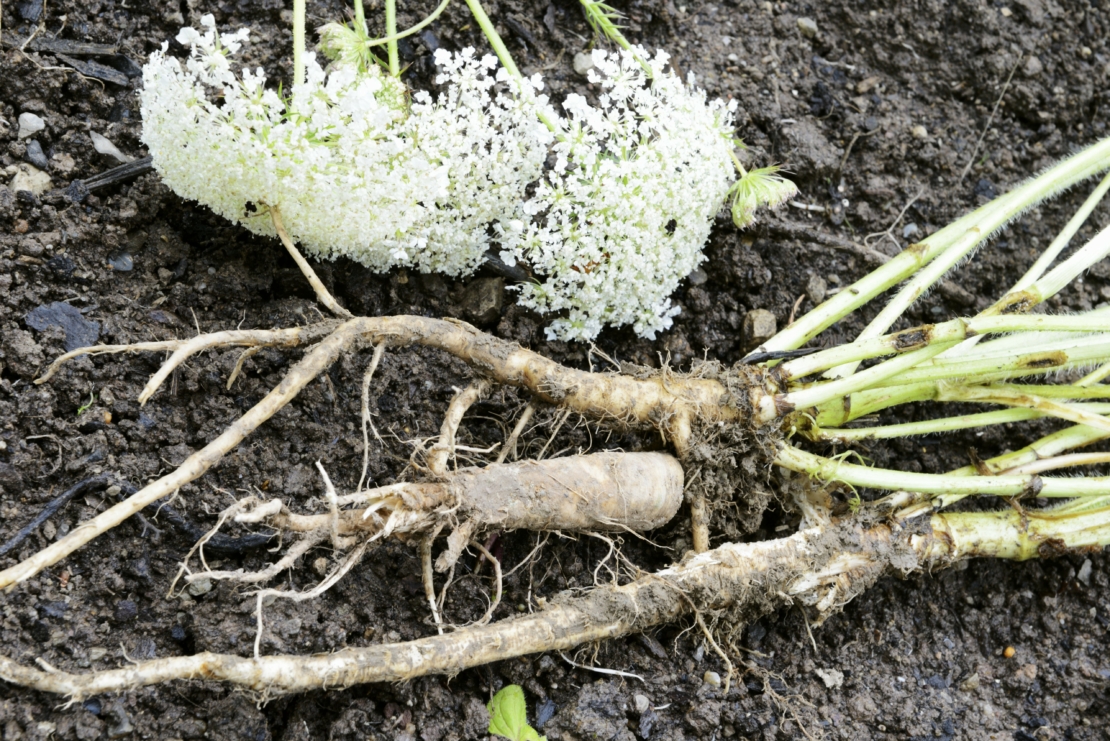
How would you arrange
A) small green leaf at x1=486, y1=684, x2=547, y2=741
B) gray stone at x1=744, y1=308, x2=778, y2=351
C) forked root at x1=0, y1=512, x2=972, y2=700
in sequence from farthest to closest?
gray stone at x1=744, y1=308, x2=778, y2=351, small green leaf at x1=486, y1=684, x2=547, y2=741, forked root at x1=0, y1=512, x2=972, y2=700

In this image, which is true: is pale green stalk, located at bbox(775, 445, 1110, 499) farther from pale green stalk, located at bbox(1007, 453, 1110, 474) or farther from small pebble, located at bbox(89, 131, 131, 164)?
small pebble, located at bbox(89, 131, 131, 164)

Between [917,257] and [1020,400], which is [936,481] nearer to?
[1020,400]

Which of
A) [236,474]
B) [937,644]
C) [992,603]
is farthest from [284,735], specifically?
[992,603]

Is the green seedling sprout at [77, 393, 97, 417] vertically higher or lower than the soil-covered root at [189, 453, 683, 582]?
higher

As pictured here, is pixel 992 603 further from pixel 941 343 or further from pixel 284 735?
pixel 284 735

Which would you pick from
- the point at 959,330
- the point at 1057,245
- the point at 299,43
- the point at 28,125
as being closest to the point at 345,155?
the point at 299,43

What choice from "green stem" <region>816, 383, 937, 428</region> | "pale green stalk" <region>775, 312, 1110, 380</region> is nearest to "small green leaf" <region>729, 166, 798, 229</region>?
"pale green stalk" <region>775, 312, 1110, 380</region>

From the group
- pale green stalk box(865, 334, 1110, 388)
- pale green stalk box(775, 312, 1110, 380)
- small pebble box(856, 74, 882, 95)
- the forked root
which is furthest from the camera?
small pebble box(856, 74, 882, 95)

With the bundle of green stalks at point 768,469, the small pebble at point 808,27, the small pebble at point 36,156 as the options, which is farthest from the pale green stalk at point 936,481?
the small pebble at point 36,156
